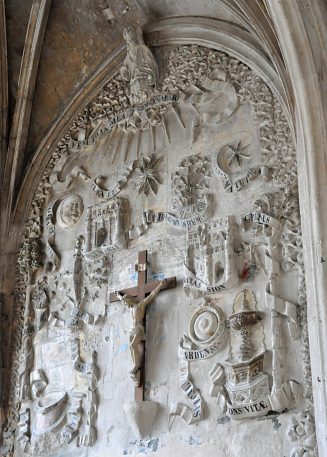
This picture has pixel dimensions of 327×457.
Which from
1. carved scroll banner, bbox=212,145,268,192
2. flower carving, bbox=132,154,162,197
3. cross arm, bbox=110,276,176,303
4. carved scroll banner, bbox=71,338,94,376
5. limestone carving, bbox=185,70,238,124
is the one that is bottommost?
carved scroll banner, bbox=71,338,94,376

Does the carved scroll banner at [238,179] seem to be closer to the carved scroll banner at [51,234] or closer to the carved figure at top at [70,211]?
the carved figure at top at [70,211]

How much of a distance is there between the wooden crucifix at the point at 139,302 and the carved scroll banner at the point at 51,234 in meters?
1.00

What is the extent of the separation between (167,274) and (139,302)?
37cm

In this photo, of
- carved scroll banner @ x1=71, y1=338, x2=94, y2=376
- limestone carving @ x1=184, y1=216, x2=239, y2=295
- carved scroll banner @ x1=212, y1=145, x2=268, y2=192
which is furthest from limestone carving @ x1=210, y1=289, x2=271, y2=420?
carved scroll banner @ x1=71, y1=338, x2=94, y2=376

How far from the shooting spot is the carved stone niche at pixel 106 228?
8617mm

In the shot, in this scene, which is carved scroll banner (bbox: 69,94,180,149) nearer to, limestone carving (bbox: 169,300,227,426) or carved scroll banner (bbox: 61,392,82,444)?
limestone carving (bbox: 169,300,227,426)

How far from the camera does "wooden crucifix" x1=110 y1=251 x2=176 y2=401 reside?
7844mm

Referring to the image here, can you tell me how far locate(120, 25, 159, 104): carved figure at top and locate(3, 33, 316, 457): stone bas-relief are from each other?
0.05 feet

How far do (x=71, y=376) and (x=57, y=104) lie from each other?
3.25 m

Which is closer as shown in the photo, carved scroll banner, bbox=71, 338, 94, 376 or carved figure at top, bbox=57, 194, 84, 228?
carved scroll banner, bbox=71, 338, 94, 376

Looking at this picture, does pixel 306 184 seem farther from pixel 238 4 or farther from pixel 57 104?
pixel 57 104

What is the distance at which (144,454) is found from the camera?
7.52m

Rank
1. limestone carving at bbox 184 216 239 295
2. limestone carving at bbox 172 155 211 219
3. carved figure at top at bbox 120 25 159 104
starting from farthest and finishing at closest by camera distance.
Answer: carved figure at top at bbox 120 25 159 104
limestone carving at bbox 172 155 211 219
limestone carving at bbox 184 216 239 295

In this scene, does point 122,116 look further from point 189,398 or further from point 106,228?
point 189,398
